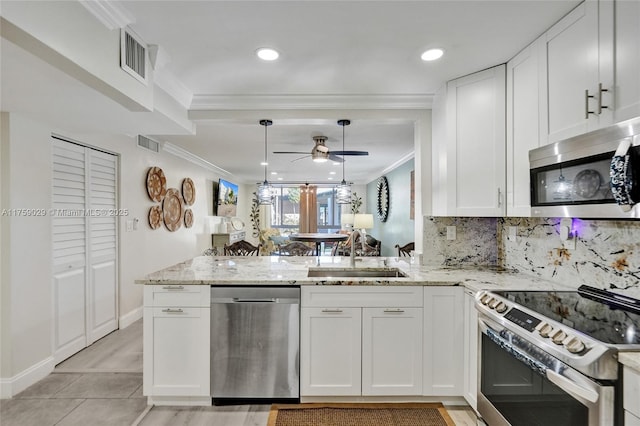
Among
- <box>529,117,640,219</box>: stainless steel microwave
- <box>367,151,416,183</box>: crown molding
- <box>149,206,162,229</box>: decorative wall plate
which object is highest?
<box>367,151,416,183</box>: crown molding

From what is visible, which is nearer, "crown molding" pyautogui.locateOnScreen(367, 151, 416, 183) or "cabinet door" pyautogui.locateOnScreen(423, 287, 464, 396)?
"cabinet door" pyautogui.locateOnScreen(423, 287, 464, 396)

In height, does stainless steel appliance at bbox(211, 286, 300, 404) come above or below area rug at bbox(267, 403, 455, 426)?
above

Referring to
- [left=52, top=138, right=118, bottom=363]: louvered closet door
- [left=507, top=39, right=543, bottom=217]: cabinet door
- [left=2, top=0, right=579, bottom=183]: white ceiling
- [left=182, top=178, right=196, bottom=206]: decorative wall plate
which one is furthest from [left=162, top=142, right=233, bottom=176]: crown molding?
[left=507, top=39, right=543, bottom=217]: cabinet door

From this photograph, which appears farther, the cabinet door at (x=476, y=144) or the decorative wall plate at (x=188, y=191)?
the decorative wall plate at (x=188, y=191)

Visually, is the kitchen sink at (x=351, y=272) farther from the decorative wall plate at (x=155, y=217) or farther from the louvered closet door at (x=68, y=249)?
the decorative wall plate at (x=155, y=217)

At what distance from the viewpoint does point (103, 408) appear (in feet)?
7.25

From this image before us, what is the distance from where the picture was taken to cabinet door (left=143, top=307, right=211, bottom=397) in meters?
2.18

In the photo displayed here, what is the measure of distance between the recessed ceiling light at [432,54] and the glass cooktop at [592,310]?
152cm

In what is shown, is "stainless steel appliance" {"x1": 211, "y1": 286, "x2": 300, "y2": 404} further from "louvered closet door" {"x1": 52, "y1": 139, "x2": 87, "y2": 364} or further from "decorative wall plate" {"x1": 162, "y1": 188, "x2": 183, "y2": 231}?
"decorative wall plate" {"x1": 162, "y1": 188, "x2": 183, "y2": 231}

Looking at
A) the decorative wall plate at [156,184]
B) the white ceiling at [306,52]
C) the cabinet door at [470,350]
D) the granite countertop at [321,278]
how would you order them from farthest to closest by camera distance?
the decorative wall plate at [156,184]
the granite countertop at [321,278]
the cabinet door at [470,350]
the white ceiling at [306,52]

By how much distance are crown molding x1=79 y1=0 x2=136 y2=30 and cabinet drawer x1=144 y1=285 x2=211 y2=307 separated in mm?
A: 1569

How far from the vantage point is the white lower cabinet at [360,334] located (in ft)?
7.17

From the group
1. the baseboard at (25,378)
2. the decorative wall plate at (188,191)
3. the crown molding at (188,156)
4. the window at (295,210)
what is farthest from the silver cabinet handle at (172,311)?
the window at (295,210)

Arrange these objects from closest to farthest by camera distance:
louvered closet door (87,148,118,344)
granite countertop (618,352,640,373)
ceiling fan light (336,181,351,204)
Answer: granite countertop (618,352,640,373)
louvered closet door (87,148,118,344)
ceiling fan light (336,181,351,204)
